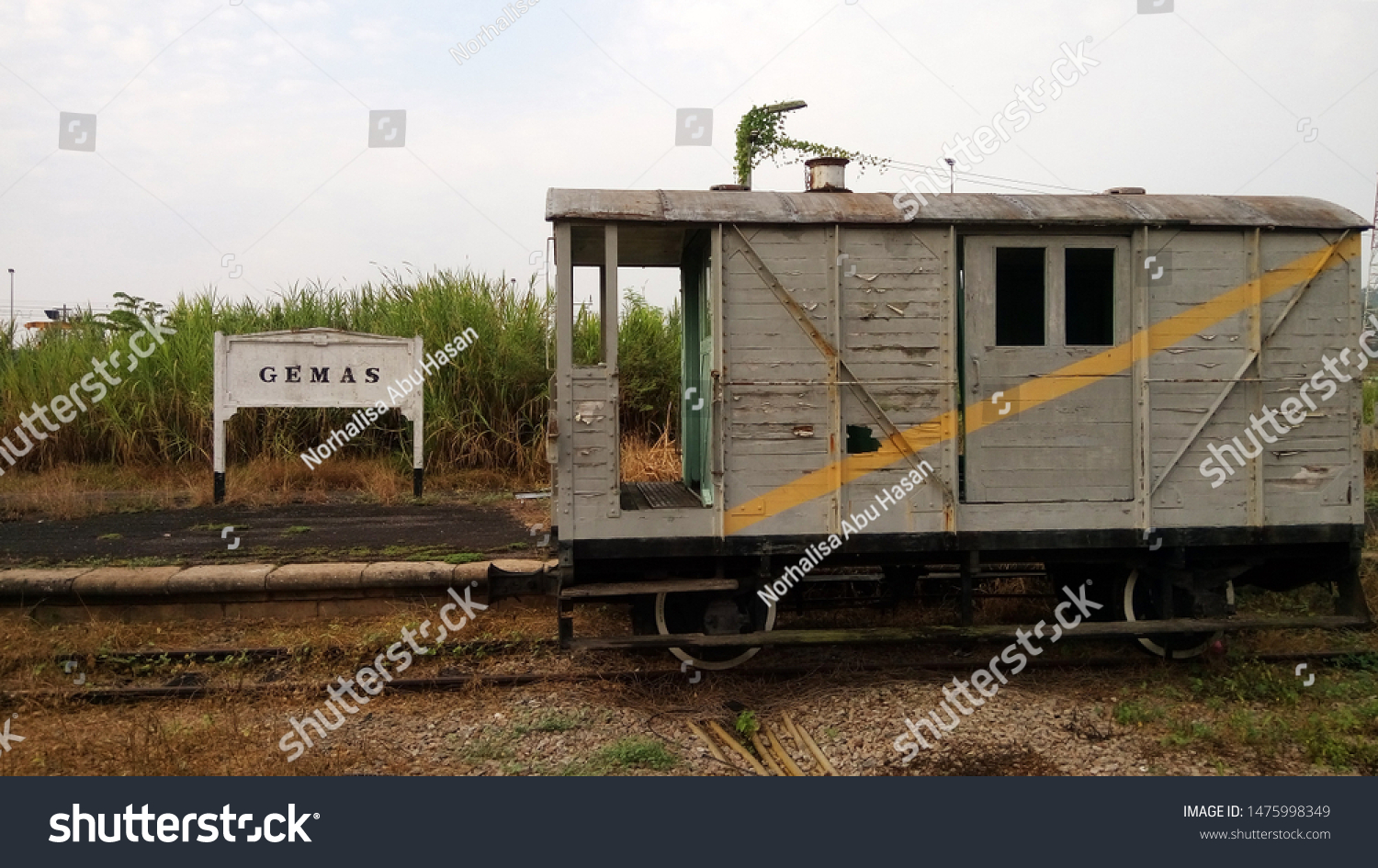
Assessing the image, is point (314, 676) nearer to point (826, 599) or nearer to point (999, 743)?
point (826, 599)

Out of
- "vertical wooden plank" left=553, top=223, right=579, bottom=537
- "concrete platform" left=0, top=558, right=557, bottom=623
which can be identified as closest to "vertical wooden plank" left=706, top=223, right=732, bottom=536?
"vertical wooden plank" left=553, top=223, right=579, bottom=537

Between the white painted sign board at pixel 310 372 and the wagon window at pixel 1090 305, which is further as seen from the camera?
the white painted sign board at pixel 310 372

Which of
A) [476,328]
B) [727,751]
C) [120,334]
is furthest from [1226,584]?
[120,334]

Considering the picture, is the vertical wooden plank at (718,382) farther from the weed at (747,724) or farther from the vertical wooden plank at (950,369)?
the vertical wooden plank at (950,369)

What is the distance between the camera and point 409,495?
11906mm

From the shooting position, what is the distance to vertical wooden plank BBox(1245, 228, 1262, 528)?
20.4 feet

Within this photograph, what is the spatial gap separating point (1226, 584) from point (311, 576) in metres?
7.02

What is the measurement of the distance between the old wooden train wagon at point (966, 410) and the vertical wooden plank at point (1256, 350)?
0.01 m

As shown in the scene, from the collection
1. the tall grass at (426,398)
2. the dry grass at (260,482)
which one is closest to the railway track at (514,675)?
the dry grass at (260,482)

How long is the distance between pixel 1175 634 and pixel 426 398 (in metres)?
9.93

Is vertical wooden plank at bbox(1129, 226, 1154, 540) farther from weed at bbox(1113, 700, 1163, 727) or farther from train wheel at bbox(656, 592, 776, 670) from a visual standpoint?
train wheel at bbox(656, 592, 776, 670)

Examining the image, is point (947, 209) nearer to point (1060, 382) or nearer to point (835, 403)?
point (1060, 382)

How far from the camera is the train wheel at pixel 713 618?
6219mm

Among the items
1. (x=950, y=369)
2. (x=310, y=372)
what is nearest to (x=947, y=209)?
(x=950, y=369)
